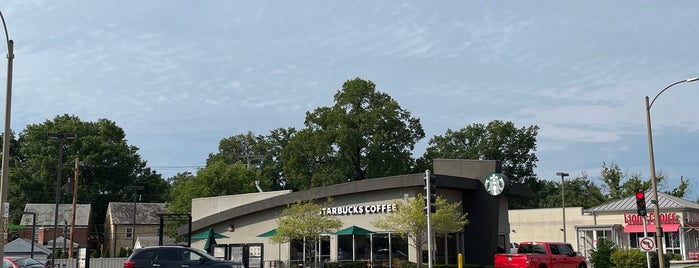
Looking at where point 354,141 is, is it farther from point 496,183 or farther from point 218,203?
point 496,183

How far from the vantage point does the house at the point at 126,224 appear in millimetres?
83625

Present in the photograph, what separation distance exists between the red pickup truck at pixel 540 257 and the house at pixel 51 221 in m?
60.3

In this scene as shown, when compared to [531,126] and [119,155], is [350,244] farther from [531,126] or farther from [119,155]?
[119,155]

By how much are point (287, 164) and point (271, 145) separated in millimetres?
40597

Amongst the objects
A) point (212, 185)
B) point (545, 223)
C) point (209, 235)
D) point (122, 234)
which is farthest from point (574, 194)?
point (209, 235)

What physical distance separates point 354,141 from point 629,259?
32027 mm

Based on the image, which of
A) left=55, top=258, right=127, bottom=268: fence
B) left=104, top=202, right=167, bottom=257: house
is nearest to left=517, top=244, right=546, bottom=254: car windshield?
left=55, top=258, right=127, bottom=268: fence

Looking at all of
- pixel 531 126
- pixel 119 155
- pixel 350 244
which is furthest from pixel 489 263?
pixel 119 155

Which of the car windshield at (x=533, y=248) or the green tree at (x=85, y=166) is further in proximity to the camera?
the green tree at (x=85, y=166)

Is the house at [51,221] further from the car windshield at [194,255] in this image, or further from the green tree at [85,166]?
the car windshield at [194,255]

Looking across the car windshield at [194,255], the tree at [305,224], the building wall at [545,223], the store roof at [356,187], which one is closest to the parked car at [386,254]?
the tree at [305,224]

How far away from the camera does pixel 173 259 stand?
79.0ft

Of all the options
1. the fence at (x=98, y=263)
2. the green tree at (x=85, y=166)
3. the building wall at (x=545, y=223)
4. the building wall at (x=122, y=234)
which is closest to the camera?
the fence at (x=98, y=263)

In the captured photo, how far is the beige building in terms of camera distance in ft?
173
